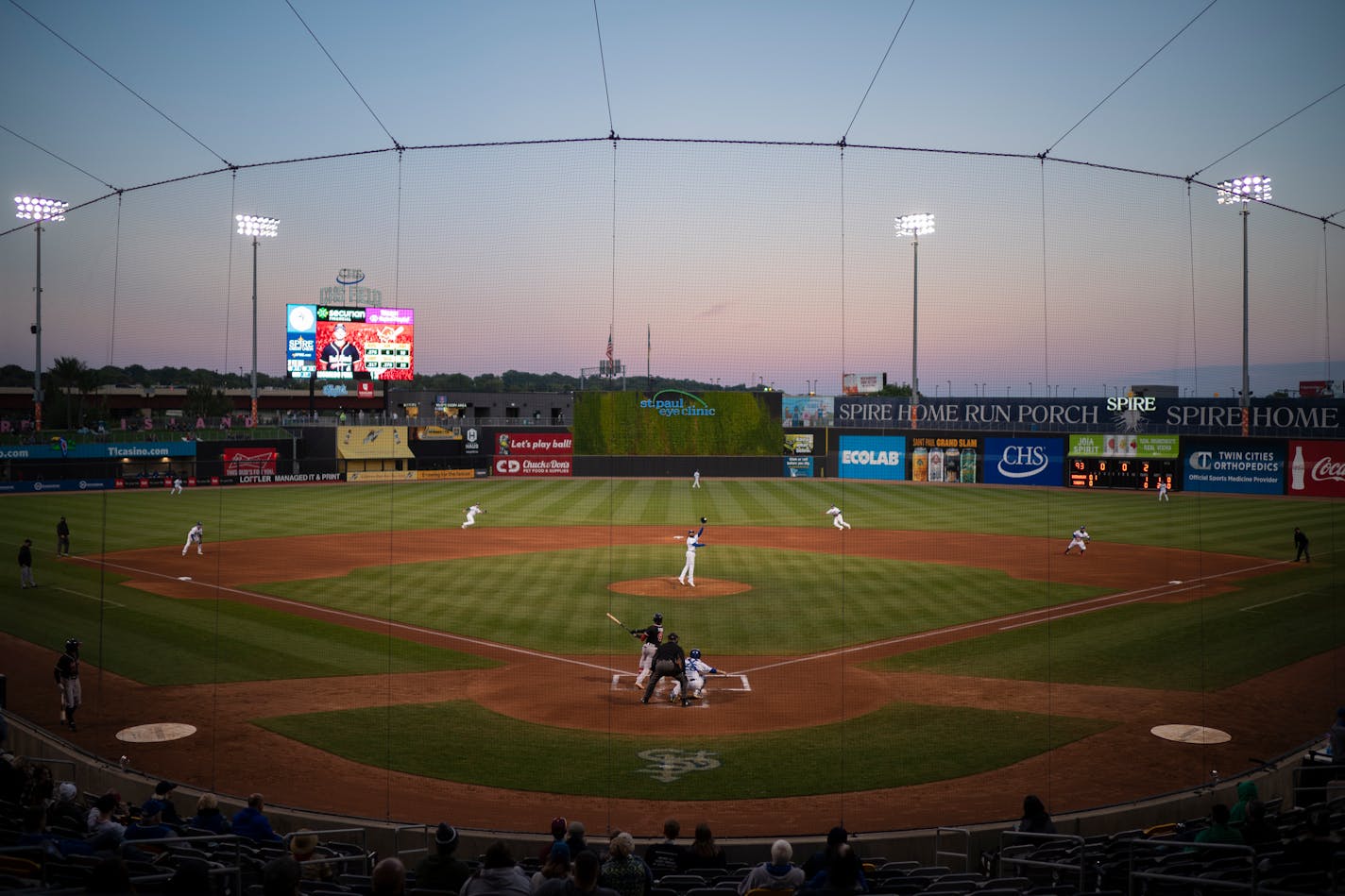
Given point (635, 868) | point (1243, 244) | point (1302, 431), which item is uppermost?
point (1243, 244)

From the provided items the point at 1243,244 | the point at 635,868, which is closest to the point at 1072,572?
the point at 1243,244

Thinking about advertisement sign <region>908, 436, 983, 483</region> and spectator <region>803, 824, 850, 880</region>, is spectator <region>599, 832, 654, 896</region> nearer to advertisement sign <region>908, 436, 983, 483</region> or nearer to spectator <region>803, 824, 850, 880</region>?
spectator <region>803, 824, 850, 880</region>

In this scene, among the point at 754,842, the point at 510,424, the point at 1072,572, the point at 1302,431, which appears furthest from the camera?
the point at 510,424

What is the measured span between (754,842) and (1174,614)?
51.4 ft

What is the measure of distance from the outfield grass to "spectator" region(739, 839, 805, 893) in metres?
4.44

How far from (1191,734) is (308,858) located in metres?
11.9

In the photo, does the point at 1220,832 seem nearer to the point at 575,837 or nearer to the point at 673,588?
the point at 575,837

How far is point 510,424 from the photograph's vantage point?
6022 cm

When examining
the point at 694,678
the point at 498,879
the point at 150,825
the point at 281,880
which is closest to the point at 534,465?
the point at 694,678

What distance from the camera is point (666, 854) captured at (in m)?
7.78

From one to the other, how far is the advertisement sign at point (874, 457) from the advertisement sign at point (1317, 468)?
1915 centimetres

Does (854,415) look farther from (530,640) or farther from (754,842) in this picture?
(754,842)

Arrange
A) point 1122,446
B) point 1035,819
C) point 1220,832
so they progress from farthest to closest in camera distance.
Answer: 1. point 1122,446
2. point 1035,819
3. point 1220,832

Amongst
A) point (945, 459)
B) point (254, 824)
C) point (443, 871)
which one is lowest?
point (254, 824)
